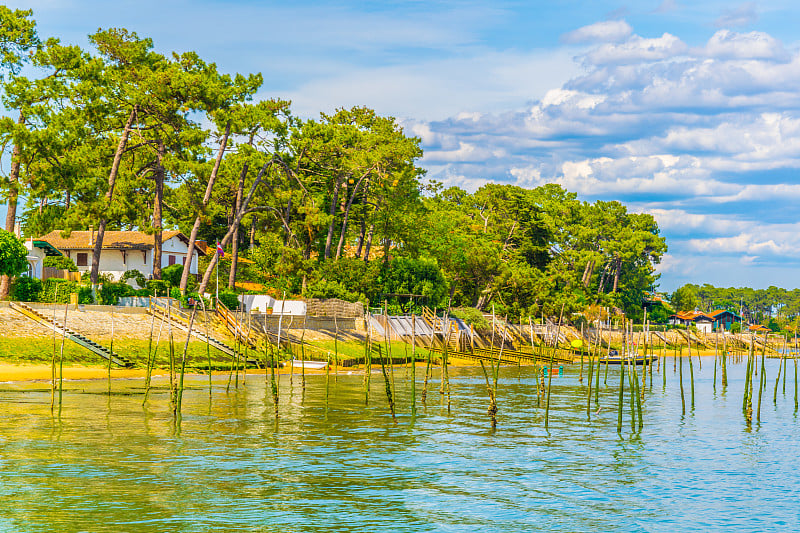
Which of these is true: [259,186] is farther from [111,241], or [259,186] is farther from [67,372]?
[67,372]

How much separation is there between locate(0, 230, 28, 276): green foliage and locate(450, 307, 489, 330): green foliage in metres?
44.2

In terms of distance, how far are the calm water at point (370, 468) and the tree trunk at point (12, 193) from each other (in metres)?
16.8

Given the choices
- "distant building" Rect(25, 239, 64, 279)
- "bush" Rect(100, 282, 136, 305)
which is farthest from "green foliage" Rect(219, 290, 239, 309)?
"distant building" Rect(25, 239, 64, 279)

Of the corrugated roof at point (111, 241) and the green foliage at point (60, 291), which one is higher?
the corrugated roof at point (111, 241)

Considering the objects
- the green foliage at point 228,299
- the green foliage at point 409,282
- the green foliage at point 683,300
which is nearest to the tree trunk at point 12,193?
the green foliage at point 228,299

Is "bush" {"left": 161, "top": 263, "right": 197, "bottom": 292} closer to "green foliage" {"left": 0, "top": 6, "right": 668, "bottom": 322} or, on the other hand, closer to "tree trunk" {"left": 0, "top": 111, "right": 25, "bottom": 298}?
"green foliage" {"left": 0, "top": 6, "right": 668, "bottom": 322}

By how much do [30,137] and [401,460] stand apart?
3788cm

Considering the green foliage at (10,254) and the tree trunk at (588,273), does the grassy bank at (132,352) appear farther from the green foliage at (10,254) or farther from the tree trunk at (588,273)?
the tree trunk at (588,273)

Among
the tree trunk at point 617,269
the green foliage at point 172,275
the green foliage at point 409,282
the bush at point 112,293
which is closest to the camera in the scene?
the bush at point 112,293

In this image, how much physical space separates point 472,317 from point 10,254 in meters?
47.1

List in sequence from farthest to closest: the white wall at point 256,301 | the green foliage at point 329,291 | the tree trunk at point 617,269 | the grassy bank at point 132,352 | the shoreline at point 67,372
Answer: the tree trunk at point 617,269 → the green foliage at point 329,291 → the white wall at point 256,301 → the grassy bank at point 132,352 → the shoreline at point 67,372

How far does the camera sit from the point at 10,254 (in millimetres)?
47250

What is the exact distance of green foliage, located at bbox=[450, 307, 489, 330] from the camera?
82.8 metres

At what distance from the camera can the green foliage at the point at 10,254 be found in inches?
1853
